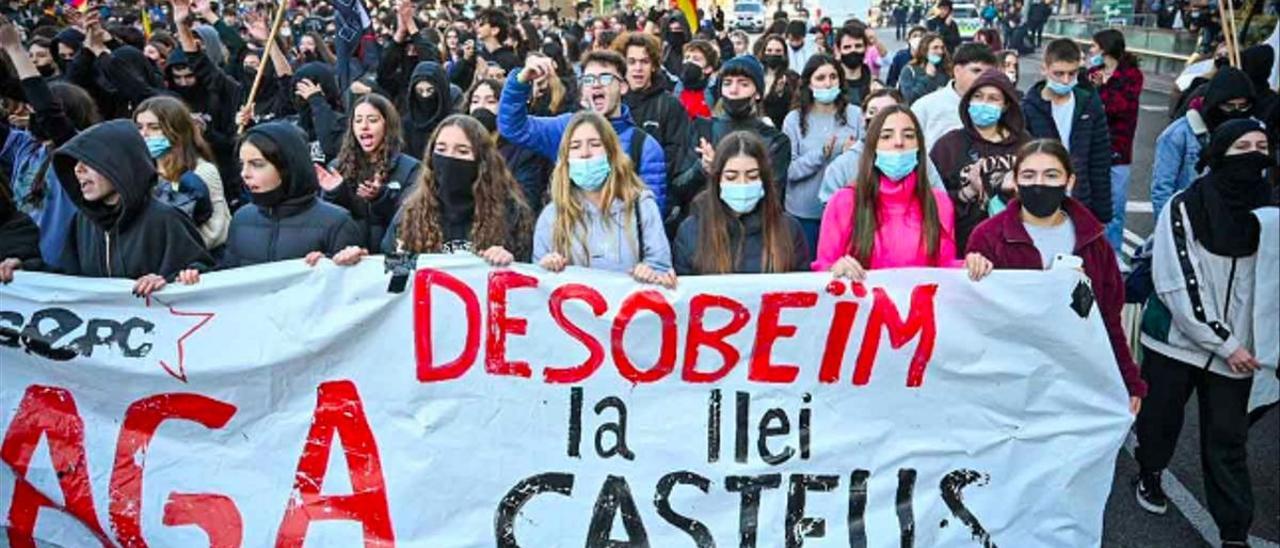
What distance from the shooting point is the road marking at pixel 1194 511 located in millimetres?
4125

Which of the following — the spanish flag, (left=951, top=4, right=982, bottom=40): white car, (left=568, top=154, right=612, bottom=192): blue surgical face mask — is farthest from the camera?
(left=951, top=4, right=982, bottom=40): white car

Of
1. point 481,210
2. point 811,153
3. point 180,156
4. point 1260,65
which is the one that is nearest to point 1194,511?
point 811,153

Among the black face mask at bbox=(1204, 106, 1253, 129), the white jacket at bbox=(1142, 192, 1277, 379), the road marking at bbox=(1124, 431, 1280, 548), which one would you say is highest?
the black face mask at bbox=(1204, 106, 1253, 129)

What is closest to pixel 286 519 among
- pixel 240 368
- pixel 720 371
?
pixel 240 368

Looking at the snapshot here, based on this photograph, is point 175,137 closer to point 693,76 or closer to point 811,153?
point 811,153

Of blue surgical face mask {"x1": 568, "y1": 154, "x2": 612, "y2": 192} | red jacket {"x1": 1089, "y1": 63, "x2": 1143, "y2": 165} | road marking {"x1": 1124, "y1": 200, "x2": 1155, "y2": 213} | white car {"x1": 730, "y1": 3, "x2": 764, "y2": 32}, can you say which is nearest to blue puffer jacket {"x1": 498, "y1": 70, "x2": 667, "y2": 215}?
blue surgical face mask {"x1": 568, "y1": 154, "x2": 612, "y2": 192}

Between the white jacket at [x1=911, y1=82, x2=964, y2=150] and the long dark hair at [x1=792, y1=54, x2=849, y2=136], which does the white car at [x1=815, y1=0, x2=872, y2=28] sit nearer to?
the white jacket at [x1=911, y1=82, x2=964, y2=150]

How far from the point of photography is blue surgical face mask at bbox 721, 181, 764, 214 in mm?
3914

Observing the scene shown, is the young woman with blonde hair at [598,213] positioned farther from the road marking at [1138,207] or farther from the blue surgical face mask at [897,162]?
the road marking at [1138,207]

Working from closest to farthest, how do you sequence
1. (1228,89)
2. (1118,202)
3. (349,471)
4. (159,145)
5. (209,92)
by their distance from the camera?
(349,471)
(159,145)
(1228,89)
(209,92)
(1118,202)

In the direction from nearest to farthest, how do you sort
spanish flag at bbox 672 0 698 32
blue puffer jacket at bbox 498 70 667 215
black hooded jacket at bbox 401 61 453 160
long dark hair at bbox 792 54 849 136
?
blue puffer jacket at bbox 498 70 667 215 → long dark hair at bbox 792 54 849 136 → black hooded jacket at bbox 401 61 453 160 → spanish flag at bbox 672 0 698 32

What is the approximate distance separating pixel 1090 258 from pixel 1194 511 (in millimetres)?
1288

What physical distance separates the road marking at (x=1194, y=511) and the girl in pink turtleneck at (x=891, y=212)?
144 cm

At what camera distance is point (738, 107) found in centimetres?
535
